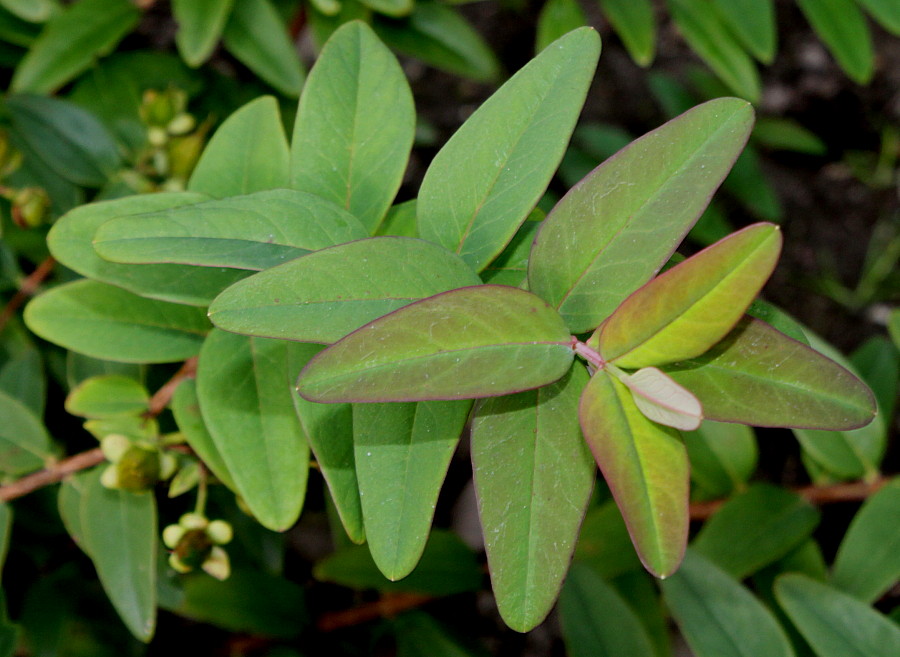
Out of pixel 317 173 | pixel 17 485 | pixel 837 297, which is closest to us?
pixel 317 173

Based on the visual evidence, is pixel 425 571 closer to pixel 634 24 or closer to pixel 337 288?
pixel 337 288

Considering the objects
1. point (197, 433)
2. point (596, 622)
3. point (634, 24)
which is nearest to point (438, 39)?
point (634, 24)

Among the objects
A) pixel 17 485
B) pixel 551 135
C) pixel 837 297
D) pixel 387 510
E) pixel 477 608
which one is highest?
pixel 551 135

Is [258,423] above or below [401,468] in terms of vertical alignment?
below

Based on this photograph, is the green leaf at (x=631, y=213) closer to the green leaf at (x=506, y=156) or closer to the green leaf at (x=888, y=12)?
the green leaf at (x=506, y=156)

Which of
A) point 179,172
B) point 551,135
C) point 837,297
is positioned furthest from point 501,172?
point 837,297

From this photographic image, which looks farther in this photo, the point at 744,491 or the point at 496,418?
the point at 744,491

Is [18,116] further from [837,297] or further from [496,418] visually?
[837,297]
